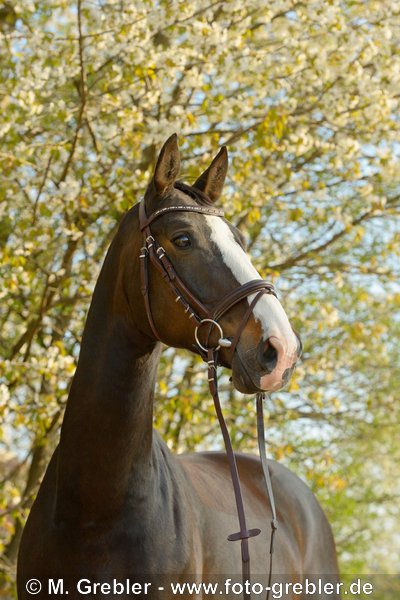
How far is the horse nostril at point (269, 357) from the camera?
10.3 ft

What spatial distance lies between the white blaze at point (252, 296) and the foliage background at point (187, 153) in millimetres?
3244

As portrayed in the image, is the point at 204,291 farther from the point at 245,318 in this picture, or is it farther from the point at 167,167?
the point at 167,167

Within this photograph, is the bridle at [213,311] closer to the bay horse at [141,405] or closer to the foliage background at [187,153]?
the bay horse at [141,405]

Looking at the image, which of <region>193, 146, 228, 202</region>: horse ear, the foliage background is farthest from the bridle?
the foliage background

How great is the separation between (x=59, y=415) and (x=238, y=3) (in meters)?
3.89

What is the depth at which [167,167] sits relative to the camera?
378cm

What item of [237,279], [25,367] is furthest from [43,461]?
[237,279]

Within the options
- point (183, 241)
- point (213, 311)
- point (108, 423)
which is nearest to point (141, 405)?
point (108, 423)

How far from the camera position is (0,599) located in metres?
11.0

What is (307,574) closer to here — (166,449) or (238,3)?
(166,449)

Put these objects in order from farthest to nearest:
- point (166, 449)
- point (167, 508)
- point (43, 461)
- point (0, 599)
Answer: point (0, 599)
point (43, 461)
point (166, 449)
point (167, 508)

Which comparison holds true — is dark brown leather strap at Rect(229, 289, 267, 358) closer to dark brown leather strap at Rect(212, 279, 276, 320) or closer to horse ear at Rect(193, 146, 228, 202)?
dark brown leather strap at Rect(212, 279, 276, 320)

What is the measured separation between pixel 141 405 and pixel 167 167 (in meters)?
1.07

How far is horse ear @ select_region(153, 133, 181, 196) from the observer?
3.72 meters
